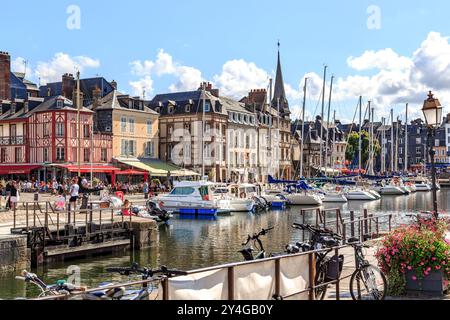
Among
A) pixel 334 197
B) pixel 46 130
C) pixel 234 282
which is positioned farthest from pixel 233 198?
pixel 234 282

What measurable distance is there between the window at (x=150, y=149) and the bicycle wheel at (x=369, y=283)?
195 ft

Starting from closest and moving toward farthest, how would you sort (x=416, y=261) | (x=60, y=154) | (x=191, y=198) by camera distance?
1. (x=416, y=261)
2. (x=191, y=198)
3. (x=60, y=154)

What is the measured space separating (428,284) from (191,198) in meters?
36.8

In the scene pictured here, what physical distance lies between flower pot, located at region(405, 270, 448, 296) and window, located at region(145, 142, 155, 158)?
5957 centimetres

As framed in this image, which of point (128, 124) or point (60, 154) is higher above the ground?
point (128, 124)

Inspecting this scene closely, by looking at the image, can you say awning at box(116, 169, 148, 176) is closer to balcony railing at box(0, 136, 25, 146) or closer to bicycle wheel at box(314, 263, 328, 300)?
balcony railing at box(0, 136, 25, 146)

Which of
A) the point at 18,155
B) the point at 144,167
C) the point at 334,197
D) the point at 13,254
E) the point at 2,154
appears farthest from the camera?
the point at 144,167

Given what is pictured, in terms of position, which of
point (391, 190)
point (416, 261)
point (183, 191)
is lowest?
point (391, 190)

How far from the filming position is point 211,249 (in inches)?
1091

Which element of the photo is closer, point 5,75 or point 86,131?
point 86,131

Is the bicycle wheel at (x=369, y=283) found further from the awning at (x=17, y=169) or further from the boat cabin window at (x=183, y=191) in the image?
the awning at (x=17, y=169)

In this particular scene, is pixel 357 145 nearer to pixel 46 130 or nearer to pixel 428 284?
pixel 46 130

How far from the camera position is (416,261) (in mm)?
9875
